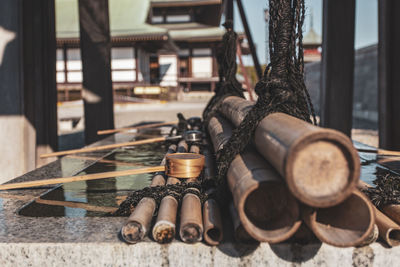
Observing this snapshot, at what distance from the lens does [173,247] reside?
145cm

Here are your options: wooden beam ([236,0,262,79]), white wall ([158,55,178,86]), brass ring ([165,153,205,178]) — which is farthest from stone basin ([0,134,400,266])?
white wall ([158,55,178,86])

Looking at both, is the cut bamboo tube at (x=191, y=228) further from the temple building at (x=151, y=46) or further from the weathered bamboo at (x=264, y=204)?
the temple building at (x=151, y=46)

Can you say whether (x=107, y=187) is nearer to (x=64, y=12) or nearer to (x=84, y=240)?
(x=84, y=240)

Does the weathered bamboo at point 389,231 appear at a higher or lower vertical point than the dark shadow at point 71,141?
higher

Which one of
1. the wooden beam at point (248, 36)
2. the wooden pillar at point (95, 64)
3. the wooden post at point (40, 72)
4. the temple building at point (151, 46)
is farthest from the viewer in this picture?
the temple building at point (151, 46)

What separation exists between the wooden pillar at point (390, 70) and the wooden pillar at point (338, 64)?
0.41m

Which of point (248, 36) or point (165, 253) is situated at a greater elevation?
point (248, 36)

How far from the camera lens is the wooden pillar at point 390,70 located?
4062mm

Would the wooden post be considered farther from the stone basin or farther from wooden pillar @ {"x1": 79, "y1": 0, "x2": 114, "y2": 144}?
the stone basin

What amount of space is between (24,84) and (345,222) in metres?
4.00

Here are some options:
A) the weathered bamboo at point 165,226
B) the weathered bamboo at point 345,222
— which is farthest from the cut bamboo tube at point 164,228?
the weathered bamboo at point 345,222

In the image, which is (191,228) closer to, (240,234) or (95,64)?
(240,234)

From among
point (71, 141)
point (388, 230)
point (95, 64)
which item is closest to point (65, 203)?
point (388, 230)

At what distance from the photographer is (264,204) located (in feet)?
4.46
